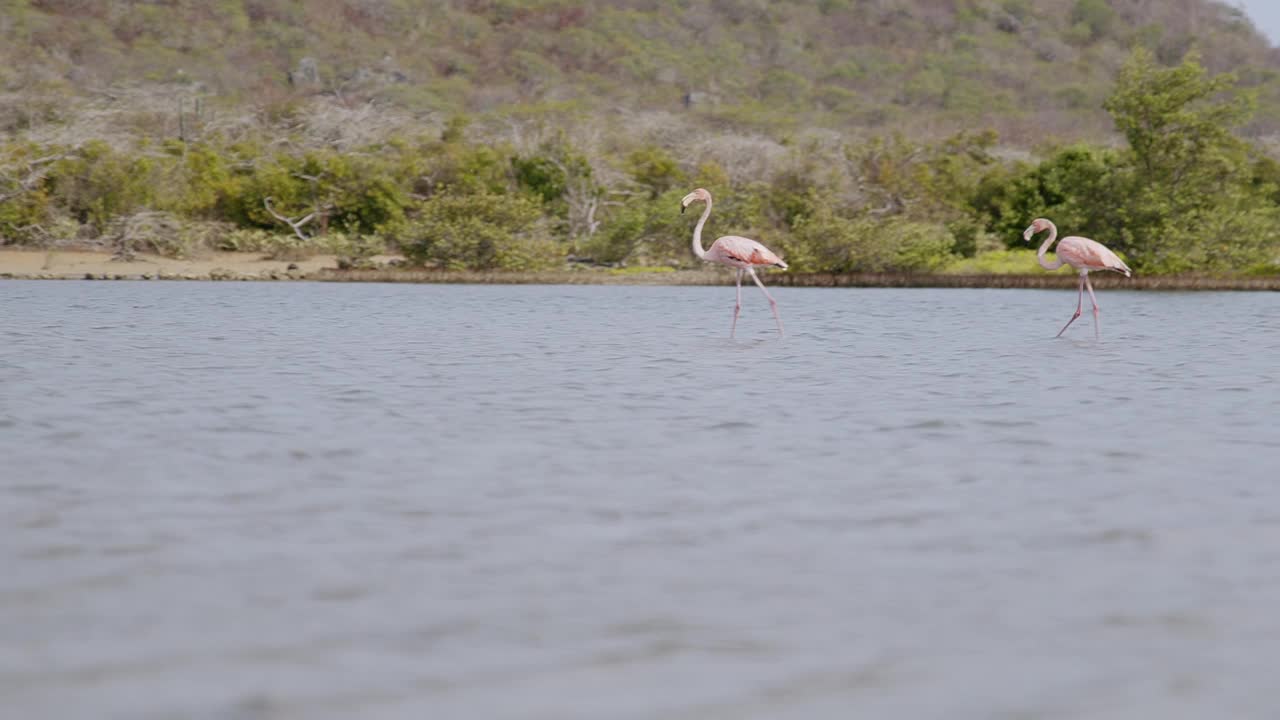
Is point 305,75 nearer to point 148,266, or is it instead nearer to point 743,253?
point 148,266

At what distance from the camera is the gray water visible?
3.17 meters

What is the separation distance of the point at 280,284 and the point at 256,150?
16.1 metres

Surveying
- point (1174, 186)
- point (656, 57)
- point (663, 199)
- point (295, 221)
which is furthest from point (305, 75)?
point (1174, 186)

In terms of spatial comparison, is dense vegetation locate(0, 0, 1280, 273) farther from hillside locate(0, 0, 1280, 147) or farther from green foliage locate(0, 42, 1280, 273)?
hillside locate(0, 0, 1280, 147)

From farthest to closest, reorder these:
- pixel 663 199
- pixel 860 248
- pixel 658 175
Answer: pixel 658 175 → pixel 663 199 → pixel 860 248

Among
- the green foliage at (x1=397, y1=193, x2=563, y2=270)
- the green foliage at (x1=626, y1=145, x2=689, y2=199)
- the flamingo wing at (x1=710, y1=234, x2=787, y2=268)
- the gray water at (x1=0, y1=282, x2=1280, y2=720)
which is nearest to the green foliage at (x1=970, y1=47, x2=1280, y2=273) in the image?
the green foliage at (x1=397, y1=193, x2=563, y2=270)

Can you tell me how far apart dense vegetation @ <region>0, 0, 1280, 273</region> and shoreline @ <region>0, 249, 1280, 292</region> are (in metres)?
0.61

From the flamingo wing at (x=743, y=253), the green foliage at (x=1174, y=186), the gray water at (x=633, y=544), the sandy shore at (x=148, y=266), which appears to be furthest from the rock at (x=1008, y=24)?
the gray water at (x=633, y=544)

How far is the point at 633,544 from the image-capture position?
4.46 m

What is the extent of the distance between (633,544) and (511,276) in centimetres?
2435

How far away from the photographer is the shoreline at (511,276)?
27.1 meters

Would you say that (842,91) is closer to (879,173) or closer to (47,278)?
(879,173)

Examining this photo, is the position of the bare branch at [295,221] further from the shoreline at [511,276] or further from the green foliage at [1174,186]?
the green foliage at [1174,186]

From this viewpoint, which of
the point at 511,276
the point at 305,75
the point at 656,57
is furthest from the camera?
the point at 656,57
